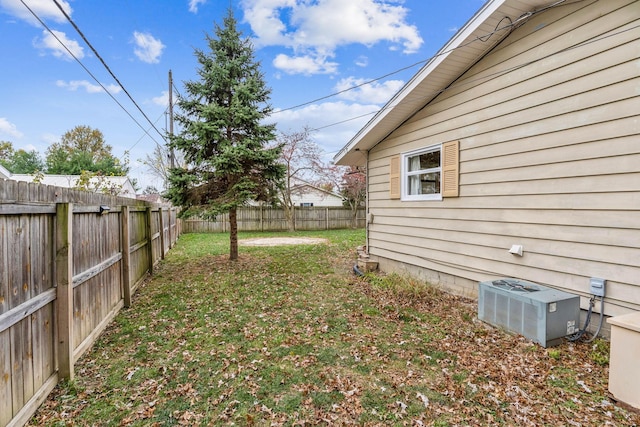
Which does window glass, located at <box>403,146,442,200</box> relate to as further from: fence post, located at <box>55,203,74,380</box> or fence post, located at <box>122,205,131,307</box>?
fence post, located at <box>55,203,74,380</box>

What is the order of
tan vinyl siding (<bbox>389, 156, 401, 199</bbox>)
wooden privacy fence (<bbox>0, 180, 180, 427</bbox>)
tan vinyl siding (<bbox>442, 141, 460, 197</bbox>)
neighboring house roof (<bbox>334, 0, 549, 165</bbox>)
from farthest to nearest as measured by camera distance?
tan vinyl siding (<bbox>389, 156, 401, 199</bbox>) < tan vinyl siding (<bbox>442, 141, 460, 197</bbox>) < neighboring house roof (<bbox>334, 0, 549, 165</bbox>) < wooden privacy fence (<bbox>0, 180, 180, 427</bbox>)

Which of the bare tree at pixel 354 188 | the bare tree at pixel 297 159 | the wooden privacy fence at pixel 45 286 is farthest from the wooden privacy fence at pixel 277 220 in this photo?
the wooden privacy fence at pixel 45 286

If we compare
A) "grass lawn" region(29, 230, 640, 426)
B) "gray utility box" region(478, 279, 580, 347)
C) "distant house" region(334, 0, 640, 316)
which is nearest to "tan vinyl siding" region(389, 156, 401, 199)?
"distant house" region(334, 0, 640, 316)

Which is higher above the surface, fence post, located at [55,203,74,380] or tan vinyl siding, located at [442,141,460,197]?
tan vinyl siding, located at [442,141,460,197]

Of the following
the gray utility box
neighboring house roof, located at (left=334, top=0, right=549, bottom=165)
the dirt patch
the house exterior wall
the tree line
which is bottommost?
the dirt patch

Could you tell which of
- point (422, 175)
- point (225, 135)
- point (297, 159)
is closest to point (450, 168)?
point (422, 175)

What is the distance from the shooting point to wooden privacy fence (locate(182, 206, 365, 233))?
1816cm

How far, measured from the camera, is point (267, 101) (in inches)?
365

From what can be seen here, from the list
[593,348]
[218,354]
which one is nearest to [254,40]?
[218,354]

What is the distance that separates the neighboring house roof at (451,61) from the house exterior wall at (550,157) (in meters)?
0.16

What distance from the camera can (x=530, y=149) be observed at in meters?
4.15

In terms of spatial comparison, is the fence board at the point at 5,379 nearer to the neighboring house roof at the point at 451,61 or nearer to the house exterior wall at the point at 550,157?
the house exterior wall at the point at 550,157

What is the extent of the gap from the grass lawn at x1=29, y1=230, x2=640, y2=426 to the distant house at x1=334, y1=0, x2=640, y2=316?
901mm

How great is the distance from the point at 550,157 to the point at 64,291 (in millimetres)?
5446
